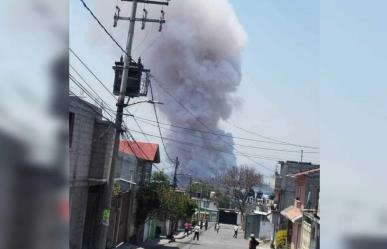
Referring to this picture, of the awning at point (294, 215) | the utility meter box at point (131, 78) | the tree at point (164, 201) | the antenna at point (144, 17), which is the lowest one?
the tree at point (164, 201)

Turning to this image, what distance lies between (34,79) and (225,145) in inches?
47.7

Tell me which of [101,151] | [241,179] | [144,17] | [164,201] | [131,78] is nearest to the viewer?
[131,78]

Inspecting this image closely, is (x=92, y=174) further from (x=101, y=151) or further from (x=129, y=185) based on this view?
(x=129, y=185)

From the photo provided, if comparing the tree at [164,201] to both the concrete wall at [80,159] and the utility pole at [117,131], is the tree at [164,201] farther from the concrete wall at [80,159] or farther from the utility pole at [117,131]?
the concrete wall at [80,159]

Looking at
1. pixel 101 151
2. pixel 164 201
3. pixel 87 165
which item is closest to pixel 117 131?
pixel 87 165

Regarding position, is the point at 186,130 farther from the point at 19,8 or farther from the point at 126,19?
the point at 19,8

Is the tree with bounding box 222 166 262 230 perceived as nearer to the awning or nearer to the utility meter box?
the awning

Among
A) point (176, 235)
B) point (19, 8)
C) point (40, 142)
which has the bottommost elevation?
point (176, 235)

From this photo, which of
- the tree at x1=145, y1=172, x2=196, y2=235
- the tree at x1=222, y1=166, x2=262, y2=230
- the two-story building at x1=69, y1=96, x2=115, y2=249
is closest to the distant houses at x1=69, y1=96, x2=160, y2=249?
the two-story building at x1=69, y1=96, x2=115, y2=249

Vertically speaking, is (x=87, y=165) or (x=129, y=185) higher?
(x=87, y=165)

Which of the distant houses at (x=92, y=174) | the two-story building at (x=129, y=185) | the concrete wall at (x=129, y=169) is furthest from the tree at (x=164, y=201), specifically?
the distant houses at (x=92, y=174)

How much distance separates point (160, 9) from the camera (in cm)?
196

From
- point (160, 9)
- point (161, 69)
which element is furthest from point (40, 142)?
point (160, 9)

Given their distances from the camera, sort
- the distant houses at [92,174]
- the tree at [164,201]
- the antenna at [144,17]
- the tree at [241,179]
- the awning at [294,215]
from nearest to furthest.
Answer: the distant houses at [92,174] < the antenna at [144,17] < the awning at [294,215] < the tree at [241,179] < the tree at [164,201]
